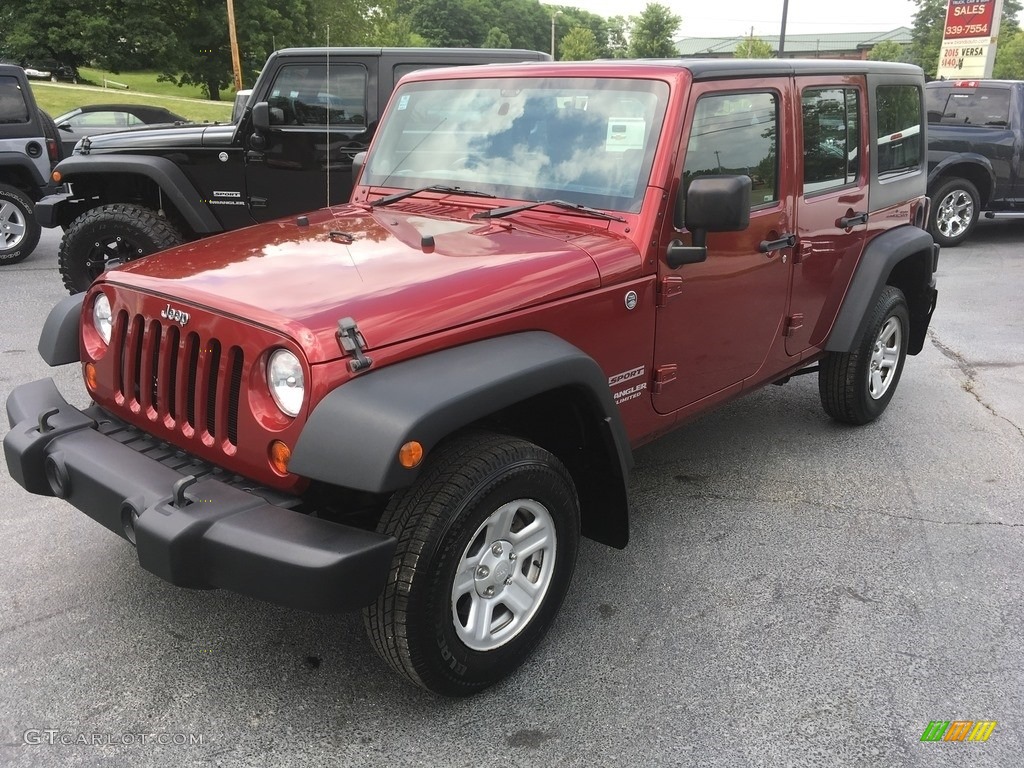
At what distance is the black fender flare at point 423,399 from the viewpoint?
7.04 ft

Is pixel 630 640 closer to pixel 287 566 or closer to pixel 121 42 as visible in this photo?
pixel 287 566

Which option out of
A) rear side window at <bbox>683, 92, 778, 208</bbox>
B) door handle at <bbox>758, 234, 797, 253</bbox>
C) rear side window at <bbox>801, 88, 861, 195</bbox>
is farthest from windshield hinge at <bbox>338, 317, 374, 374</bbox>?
rear side window at <bbox>801, 88, 861, 195</bbox>

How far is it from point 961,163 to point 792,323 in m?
8.61

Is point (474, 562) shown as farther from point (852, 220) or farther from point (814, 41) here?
point (814, 41)

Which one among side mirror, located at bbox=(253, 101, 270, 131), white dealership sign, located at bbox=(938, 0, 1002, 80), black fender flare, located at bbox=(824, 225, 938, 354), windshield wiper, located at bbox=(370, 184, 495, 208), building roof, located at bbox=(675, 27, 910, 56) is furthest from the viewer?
building roof, located at bbox=(675, 27, 910, 56)

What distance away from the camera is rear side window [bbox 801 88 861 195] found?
3947 mm

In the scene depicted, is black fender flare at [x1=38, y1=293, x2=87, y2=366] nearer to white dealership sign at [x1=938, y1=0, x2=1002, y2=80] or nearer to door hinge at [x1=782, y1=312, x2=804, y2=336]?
door hinge at [x1=782, y1=312, x2=804, y2=336]

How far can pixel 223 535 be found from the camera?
2227mm

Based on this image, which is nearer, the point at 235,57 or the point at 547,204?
the point at 547,204

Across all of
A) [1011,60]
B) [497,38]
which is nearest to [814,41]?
[497,38]

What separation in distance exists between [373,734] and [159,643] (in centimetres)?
88

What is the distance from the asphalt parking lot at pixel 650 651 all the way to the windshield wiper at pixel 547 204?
4.53 feet

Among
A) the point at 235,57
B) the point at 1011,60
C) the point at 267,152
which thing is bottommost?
the point at 267,152

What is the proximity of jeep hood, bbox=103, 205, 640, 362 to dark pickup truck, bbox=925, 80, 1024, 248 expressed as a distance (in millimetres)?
9593
